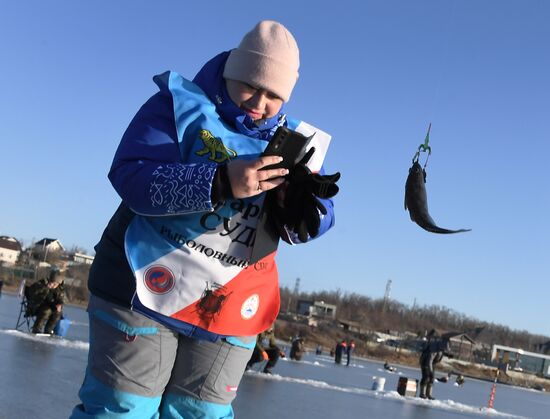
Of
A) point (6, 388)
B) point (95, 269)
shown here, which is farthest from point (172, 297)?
point (6, 388)

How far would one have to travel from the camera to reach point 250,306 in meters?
2.61

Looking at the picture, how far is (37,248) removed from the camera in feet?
430

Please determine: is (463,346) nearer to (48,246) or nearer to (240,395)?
(48,246)

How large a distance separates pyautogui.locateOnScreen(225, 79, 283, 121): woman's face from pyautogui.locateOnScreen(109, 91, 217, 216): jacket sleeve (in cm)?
23

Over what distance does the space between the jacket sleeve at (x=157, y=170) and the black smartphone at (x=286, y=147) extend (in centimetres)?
20

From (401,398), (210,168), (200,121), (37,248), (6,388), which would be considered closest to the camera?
(210,168)

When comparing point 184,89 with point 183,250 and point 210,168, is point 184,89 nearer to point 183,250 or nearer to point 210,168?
point 210,168

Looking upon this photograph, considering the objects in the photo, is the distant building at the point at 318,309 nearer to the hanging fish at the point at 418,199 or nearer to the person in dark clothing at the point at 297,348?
the person in dark clothing at the point at 297,348

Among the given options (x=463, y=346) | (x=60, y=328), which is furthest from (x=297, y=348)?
(x=463, y=346)

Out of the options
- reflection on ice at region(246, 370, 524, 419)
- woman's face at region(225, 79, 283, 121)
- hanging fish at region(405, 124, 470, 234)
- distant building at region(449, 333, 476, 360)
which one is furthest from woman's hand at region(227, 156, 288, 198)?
distant building at region(449, 333, 476, 360)

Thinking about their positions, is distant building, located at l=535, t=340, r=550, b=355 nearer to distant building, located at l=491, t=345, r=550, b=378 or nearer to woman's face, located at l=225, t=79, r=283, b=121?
distant building, located at l=491, t=345, r=550, b=378

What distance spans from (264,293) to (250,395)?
575cm

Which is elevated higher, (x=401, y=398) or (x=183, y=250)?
(x=183, y=250)

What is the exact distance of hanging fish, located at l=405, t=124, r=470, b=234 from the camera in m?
2.60
